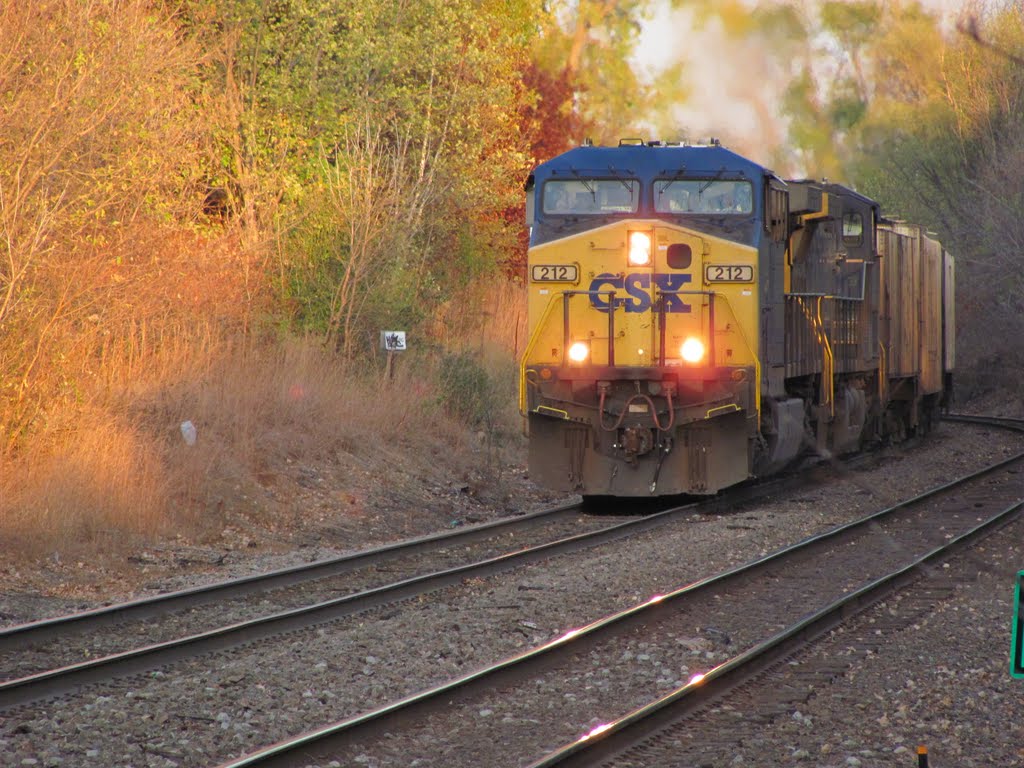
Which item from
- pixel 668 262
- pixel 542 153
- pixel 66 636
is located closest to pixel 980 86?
pixel 542 153

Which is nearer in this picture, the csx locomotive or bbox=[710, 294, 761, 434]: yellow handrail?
bbox=[710, 294, 761, 434]: yellow handrail

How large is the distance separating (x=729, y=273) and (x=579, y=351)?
1.59m

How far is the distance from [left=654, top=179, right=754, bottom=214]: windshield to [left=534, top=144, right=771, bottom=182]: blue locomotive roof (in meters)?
0.10

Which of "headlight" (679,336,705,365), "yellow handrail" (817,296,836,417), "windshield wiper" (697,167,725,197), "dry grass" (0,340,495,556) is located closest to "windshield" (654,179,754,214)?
"windshield wiper" (697,167,725,197)

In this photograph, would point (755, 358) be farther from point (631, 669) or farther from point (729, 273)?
point (631, 669)

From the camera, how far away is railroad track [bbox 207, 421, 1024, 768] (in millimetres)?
5504

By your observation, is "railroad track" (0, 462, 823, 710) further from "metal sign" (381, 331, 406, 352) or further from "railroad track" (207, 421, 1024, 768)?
"metal sign" (381, 331, 406, 352)

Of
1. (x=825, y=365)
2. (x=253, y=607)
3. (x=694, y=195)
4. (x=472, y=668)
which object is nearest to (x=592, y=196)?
(x=694, y=195)

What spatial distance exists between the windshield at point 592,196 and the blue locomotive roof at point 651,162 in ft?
0.32

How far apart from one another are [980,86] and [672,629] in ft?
76.7

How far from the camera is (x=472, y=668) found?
23.1 ft

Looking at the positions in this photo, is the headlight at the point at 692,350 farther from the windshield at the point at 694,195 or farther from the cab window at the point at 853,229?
the cab window at the point at 853,229

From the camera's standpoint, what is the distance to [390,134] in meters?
22.2

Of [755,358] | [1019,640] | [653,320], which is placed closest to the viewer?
[1019,640]
